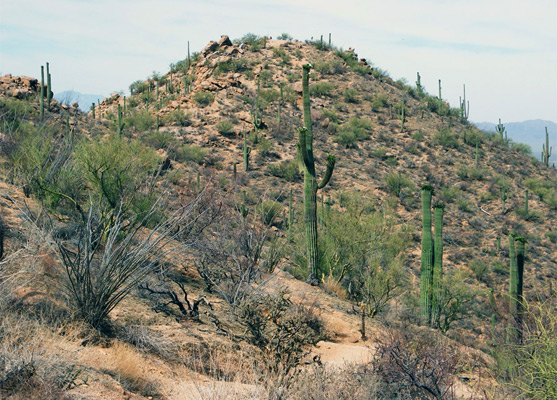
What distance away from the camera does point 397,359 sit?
267 inches

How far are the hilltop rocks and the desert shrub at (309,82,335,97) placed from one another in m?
21.6

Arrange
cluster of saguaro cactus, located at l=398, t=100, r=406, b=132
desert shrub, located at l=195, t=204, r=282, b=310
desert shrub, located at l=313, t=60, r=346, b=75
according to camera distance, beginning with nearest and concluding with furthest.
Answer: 1. desert shrub, located at l=195, t=204, r=282, b=310
2. cluster of saguaro cactus, located at l=398, t=100, r=406, b=132
3. desert shrub, located at l=313, t=60, r=346, b=75

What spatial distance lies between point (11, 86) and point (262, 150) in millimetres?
15117

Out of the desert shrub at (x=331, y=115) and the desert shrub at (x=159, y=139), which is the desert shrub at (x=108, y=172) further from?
the desert shrub at (x=331, y=115)

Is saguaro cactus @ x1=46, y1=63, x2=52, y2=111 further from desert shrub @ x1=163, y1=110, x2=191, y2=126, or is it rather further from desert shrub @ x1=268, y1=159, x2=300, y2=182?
desert shrub @ x1=268, y1=159, x2=300, y2=182

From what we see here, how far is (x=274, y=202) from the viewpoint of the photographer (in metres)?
18.1

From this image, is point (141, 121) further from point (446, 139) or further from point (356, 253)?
point (446, 139)

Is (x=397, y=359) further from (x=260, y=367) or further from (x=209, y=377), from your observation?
(x=209, y=377)

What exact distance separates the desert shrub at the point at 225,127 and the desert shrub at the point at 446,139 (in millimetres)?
16322

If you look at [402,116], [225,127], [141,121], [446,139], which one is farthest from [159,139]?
[446,139]

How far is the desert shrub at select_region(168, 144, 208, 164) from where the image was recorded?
30638 mm

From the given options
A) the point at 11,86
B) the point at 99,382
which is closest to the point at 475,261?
the point at 99,382

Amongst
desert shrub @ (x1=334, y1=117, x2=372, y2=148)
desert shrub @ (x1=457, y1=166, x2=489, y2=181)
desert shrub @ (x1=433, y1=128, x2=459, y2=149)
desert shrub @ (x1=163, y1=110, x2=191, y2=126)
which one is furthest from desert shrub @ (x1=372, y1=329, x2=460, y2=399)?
desert shrub @ (x1=433, y1=128, x2=459, y2=149)

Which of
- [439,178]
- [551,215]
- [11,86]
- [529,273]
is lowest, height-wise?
[529,273]
